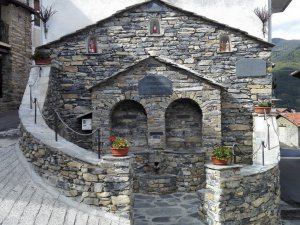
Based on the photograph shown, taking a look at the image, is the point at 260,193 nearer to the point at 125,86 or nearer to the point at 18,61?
the point at 125,86

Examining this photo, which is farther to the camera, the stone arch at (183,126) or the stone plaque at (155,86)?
the stone arch at (183,126)

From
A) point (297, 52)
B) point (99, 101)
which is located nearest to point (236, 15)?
point (99, 101)

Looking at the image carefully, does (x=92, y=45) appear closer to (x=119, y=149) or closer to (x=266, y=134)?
(x=119, y=149)

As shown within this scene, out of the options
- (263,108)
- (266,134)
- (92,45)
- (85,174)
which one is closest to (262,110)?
(263,108)

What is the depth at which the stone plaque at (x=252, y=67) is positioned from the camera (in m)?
11.6

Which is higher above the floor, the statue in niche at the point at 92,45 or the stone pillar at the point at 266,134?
the statue in niche at the point at 92,45

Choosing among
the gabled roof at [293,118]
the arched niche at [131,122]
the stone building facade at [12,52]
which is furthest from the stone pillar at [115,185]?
the gabled roof at [293,118]

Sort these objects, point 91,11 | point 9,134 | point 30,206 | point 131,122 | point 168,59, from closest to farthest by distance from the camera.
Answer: point 30,206
point 9,134
point 131,122
point 168,59
point 91,11

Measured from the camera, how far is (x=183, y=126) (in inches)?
444

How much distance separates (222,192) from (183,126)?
4.39m

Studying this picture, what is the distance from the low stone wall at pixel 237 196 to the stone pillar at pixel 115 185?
2000 mm

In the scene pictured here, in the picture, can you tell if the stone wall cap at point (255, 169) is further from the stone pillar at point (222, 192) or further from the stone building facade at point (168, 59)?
the stone building facade at point (168, 59)

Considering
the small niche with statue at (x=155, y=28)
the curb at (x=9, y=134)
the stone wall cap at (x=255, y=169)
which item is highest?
the small niche with statue at (x=155, y=28)

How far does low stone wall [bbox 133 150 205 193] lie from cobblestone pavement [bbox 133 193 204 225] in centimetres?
30
